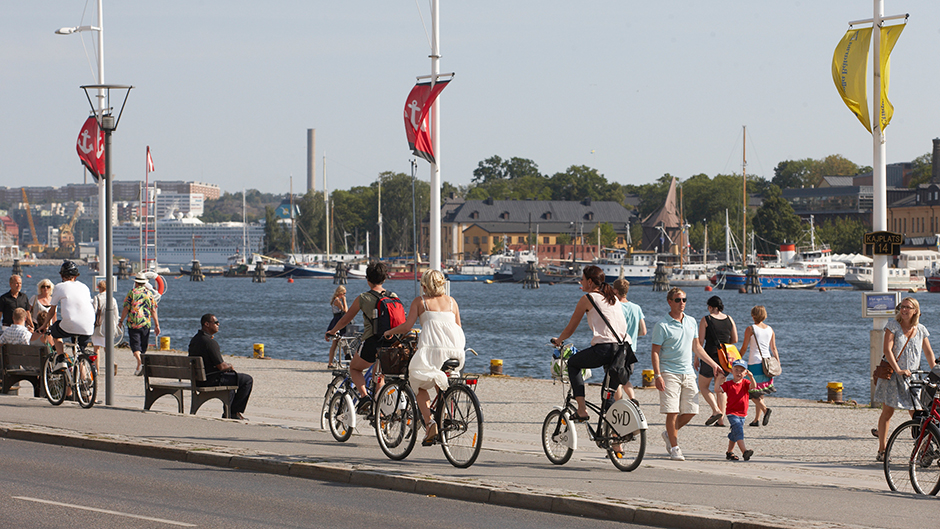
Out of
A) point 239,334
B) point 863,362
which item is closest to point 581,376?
point 863,362

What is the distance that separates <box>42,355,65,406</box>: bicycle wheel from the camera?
648 inches

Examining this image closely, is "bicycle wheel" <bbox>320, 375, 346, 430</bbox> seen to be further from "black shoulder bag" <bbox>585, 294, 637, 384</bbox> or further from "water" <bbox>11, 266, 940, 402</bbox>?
"water" <bbox>11, 266, 940, 402</bbox>

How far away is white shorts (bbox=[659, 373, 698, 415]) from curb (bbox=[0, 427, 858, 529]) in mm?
3111

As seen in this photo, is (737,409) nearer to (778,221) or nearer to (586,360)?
(586,360)

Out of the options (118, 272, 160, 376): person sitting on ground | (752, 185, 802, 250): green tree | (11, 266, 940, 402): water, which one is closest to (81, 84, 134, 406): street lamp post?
(118, 272, 160, 376): person sitting on ground

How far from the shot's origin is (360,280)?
18475 cm

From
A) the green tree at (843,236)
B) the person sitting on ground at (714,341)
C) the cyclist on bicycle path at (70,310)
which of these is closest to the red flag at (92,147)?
the cyclist on bicycle path at (70,310)

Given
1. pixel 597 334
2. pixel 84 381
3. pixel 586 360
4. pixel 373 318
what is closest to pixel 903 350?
pixel 597 334

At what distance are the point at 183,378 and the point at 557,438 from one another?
6016 mm

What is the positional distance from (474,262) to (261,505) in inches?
6911

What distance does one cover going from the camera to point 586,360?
11.2 meters

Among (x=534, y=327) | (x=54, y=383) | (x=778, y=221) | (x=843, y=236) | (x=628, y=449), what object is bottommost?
(x=534, y=327)

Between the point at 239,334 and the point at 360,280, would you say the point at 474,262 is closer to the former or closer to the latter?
the point at 360,280

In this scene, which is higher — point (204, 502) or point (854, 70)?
point (854, 70)
